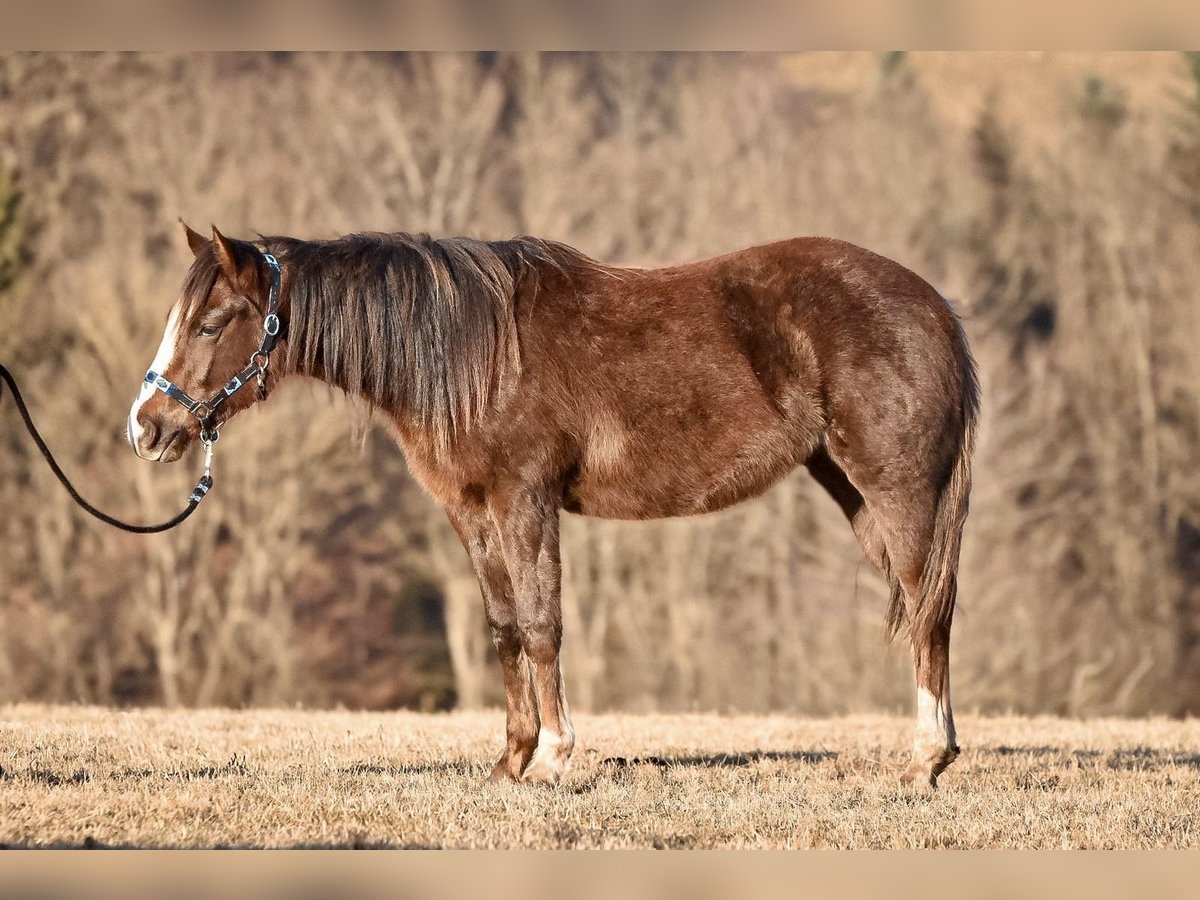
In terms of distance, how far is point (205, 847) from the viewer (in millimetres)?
5551

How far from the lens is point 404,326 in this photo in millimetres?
7281

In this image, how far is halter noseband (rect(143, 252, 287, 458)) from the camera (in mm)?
7082

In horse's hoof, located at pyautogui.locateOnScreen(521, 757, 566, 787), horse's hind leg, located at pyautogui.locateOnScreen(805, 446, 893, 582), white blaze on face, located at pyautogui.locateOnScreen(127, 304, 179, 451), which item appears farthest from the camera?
horse's hind leg, located at pyautogui.locateOnScreen(805, 446, 893, 582)

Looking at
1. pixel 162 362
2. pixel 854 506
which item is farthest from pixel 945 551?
pixel 162 362

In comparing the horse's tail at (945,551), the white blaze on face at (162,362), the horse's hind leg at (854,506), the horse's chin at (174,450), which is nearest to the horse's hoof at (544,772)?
the horse's tail at (945,551)

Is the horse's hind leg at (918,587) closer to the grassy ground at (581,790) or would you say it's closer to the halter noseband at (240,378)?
the grassy ground at (581,790)

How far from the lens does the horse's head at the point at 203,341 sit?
7070 millimetres

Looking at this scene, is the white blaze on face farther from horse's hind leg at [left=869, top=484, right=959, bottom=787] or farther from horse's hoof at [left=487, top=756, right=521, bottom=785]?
horse's hind leg at [left=869, top=484, right=959, bottom=787]

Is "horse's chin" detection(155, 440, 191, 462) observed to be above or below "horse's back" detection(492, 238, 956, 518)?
below

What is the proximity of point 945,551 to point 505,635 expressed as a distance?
236cm

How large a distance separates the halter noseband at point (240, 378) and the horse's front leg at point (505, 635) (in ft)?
4.04

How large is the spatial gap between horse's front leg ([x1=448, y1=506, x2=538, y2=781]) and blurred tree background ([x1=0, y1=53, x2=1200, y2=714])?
1751 cm

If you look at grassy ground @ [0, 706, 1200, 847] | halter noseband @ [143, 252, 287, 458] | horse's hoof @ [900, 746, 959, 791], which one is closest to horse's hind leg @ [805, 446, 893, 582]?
horse's hoof @ [900, 746, 959, 791]

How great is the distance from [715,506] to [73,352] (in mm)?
20141
